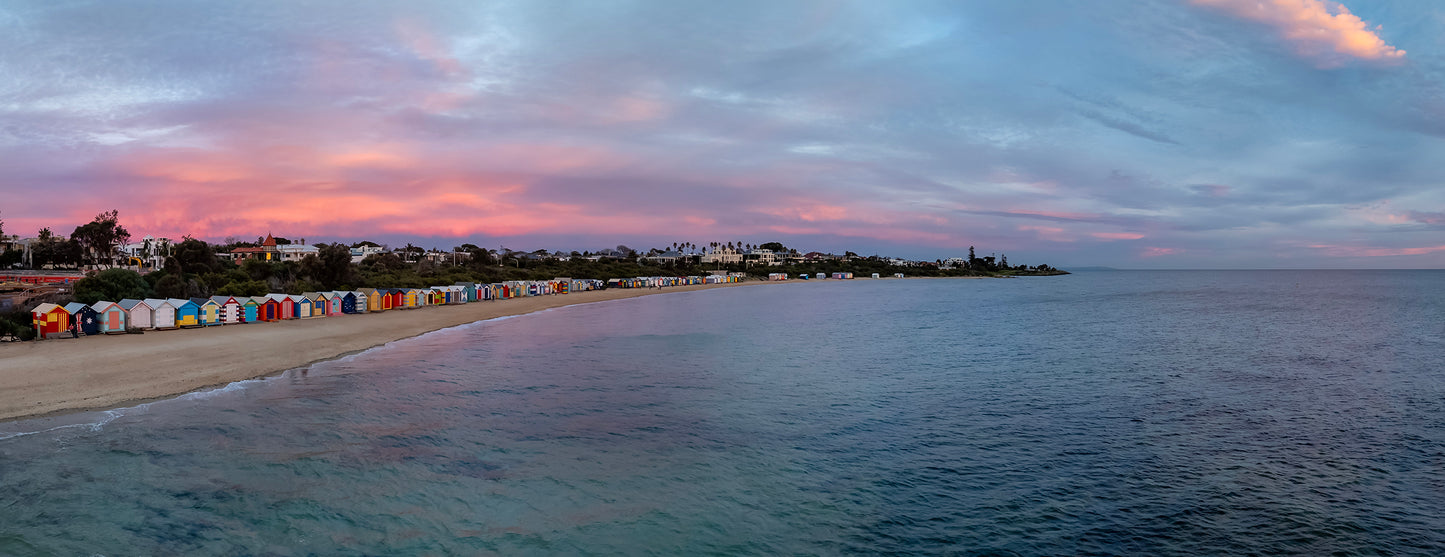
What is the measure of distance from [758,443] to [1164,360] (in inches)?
887

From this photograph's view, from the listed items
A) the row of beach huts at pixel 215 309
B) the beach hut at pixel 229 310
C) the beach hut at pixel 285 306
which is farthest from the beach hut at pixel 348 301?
the beach hut at pixel 229 310

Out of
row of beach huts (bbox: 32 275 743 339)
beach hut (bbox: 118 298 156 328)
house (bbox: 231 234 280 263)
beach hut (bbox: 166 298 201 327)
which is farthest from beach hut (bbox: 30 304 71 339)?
house (bbox: 231 234 280 263)

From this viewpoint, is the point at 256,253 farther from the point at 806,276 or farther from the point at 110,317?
the point at 806,276

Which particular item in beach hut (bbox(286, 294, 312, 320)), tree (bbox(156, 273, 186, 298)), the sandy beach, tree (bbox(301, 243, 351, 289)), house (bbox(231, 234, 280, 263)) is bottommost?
the sandy beach

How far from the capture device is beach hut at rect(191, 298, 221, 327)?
31250mm

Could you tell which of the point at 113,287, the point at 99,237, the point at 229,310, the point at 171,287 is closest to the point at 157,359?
the point at 229,310

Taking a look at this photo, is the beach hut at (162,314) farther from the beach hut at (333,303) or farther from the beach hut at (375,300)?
the beach hut at (375,300)

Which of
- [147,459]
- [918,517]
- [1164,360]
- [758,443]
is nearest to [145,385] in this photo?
[147,459]

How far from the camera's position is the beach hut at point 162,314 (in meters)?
29.4

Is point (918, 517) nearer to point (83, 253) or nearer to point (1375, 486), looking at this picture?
point (1375, 486)

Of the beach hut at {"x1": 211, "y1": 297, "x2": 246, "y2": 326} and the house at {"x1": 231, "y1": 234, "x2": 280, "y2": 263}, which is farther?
the house at {"x1": 231, "y1": 234, "x2": 280, "y2": 263}

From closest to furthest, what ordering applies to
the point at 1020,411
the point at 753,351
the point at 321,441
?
the point at 321,441 → the point at 1020,411 → the point at 753,351

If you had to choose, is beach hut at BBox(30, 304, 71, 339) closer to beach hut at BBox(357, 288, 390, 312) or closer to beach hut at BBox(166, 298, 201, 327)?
beach hut at BBox(166, 298, 201, 327)

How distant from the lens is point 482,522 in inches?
393
